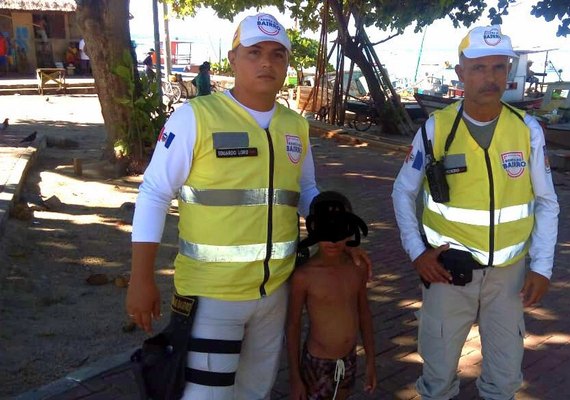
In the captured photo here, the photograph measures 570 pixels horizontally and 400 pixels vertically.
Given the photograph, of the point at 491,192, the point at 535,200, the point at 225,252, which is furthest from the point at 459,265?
the point at 225,252

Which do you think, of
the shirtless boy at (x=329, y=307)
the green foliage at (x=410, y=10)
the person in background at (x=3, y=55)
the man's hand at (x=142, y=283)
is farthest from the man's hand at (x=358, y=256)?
the person in background at (x=3, y=55)

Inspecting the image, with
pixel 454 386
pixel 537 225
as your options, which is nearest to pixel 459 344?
pixel 454 386

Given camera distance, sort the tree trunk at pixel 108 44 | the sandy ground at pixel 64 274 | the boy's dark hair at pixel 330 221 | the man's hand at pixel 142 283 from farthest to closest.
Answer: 1. the tree trunk at pixel 108 44
2. the sandy ground at pixel 64 274
3. the boy's dark hair at pixel 330 221
4. the man's hand at pixel 142 283

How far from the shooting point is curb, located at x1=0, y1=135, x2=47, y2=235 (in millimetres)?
6282

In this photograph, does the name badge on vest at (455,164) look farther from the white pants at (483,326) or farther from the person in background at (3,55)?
the person in background at (3,55)

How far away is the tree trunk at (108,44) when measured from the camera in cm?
814

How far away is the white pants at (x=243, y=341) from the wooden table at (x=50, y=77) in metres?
20.8

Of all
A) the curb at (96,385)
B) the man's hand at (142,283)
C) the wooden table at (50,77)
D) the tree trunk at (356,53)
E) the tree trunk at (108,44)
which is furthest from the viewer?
the wooden table at (50,77)

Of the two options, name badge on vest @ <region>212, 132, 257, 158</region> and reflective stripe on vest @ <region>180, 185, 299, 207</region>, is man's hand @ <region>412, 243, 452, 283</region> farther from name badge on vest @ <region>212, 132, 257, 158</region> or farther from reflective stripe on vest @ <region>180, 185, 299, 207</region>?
name badge on vest @ <region>212, 132, 257, 158</region>

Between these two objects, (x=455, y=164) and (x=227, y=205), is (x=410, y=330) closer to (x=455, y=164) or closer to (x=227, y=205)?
(x=455, y=164)

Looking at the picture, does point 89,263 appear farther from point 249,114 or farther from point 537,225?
point 537,225

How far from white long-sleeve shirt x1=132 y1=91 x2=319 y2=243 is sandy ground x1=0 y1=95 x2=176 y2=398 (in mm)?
1883

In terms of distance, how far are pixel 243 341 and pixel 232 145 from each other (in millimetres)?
810

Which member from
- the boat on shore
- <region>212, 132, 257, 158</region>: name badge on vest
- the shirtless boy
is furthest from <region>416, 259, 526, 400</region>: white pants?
the boat on shore
